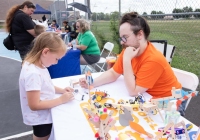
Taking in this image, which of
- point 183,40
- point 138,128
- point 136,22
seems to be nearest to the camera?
point 138,128

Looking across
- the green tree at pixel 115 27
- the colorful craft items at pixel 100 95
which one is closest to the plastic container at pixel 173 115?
the colorful craft items at pixel 100 95

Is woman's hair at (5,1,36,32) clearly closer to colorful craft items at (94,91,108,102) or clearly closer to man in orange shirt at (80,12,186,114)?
man in orange shirt at (80,12,186,114)

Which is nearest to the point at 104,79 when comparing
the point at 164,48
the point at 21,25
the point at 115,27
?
the point at 164,48

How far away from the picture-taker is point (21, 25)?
289 centimetres

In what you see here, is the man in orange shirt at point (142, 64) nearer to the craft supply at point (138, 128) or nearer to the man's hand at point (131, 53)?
the man's hand at point (131, 53)

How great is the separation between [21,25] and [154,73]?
250cm

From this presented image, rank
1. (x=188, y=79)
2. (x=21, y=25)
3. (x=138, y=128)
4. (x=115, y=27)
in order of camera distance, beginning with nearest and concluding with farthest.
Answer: (x=138, y=128)
(x=188, y=79)
(x=21, y=25)
(x=115, y=27)

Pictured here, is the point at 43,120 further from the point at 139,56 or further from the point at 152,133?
the point at 139,56

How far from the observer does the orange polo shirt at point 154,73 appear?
1.22 metres

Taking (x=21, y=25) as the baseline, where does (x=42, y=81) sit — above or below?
below

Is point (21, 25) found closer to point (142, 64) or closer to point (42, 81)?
point (42, 81)

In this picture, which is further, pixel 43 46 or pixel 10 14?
pixel 10 14

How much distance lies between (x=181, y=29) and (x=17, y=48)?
10.7 feet

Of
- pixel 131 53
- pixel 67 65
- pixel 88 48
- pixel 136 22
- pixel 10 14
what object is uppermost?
pixel 10 14
